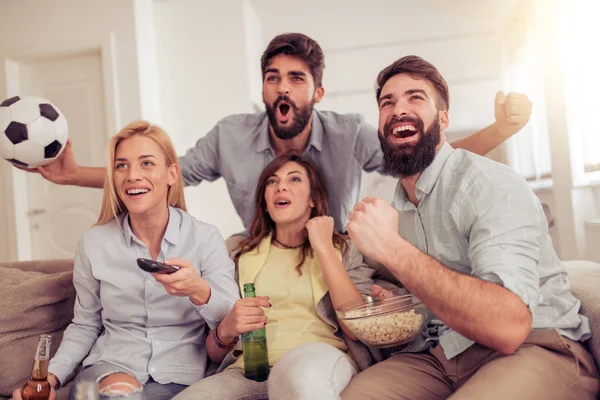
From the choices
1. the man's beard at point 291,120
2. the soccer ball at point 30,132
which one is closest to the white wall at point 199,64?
the man's beard at point 291,120

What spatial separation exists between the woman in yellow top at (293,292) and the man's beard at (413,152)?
1.02 feet

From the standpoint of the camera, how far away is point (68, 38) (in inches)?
186

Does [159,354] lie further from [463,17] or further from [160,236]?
[463,17]

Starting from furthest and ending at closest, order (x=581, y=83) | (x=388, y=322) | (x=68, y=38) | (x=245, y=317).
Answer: (x=68, y=38) → (x=581, y=83) → (x=245, y=317) → (x=388, y=322)

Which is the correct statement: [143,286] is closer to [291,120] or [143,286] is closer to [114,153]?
[114,153]

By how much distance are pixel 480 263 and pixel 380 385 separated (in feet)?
1.18

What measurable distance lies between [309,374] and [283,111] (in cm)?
126

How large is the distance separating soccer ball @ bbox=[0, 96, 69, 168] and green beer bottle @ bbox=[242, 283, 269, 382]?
0.96 meters

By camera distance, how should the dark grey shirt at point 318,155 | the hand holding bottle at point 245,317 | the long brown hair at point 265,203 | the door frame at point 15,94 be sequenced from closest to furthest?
the hand holding bottle at point 245,317 → the long brown hair at point 265,203 → the dark grey shirt at point 318,155 → the door frame at point 15,94

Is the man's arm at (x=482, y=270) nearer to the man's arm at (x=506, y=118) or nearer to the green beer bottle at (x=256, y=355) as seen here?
the green beer bottle at (x=256, y=355)

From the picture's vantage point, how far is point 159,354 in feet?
5.10

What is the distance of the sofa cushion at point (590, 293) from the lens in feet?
4.17

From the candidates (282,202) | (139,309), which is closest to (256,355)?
(139,309)

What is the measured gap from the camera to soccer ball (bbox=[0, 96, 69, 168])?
1.93 metres
